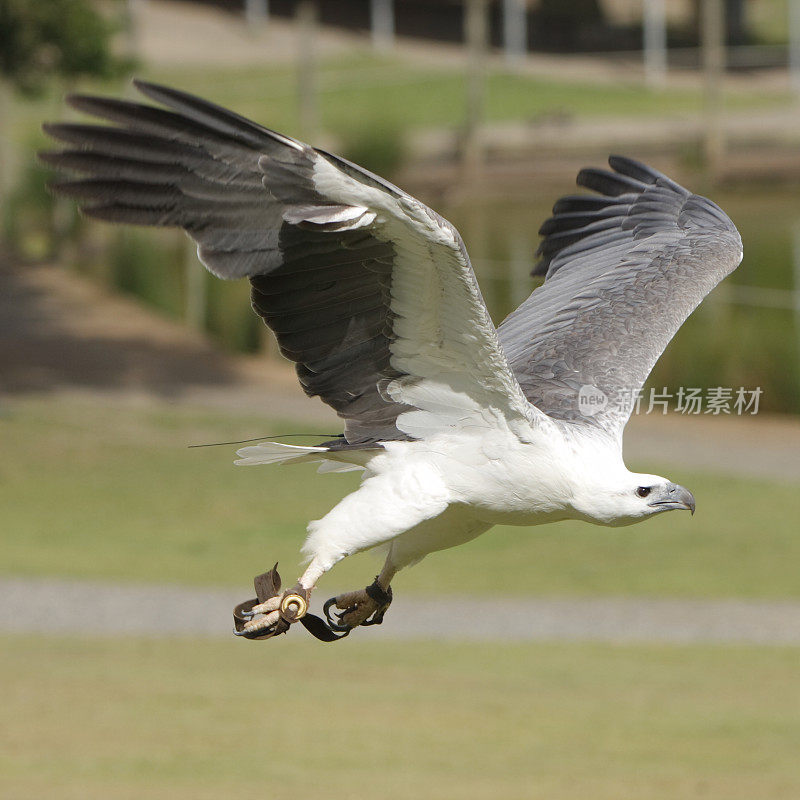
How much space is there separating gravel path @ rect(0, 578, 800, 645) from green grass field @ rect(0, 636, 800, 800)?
15.4 inches

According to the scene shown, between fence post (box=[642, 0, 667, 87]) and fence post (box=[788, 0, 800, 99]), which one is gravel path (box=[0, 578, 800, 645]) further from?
fence post (box=[642, 0, 667, 87])

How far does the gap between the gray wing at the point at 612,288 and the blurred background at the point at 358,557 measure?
295 cm

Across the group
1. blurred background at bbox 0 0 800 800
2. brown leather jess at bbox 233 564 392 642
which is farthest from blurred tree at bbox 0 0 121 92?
brown leather jess at bbox 233 564 392 642

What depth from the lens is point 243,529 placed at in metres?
15.7

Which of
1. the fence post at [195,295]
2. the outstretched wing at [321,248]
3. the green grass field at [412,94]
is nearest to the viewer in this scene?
the outstretched wing at [321,248]

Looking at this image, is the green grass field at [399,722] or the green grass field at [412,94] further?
the green grass field at [412,94]

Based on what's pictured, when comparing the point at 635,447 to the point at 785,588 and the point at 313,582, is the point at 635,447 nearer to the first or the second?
the point at 785,588

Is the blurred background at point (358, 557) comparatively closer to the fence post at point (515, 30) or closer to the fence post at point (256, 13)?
the fence post at point (256, 13)

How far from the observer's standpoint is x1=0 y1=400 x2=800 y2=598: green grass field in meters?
14.4

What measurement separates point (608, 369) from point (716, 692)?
21.7 ft

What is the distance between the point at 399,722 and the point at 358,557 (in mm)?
5483

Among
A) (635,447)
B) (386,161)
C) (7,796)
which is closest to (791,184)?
(386,161)

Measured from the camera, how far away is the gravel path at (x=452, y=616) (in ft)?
42.5

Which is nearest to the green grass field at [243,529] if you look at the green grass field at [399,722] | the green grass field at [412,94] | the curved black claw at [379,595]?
the green grass field at [399,722]
